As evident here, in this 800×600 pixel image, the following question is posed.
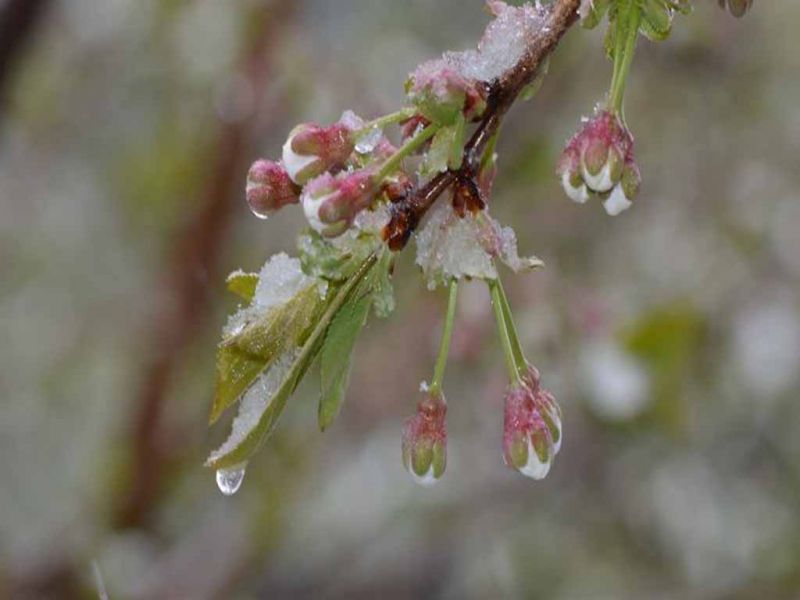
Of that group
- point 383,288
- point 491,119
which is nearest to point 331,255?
point 383,288

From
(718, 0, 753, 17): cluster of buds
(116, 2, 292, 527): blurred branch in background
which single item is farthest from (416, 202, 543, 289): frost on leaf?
(116, 2, 292, 527): blurred branch in background

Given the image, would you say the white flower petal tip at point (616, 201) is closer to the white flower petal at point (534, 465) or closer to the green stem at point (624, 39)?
the green stem at point (624, 39)

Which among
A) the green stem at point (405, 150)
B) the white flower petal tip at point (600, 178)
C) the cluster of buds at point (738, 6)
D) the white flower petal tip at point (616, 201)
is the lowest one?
the white flower petal tip at point (616, 201)

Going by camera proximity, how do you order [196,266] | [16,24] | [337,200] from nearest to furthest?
1. [337,200]
2. [16,24]
3. [196,266]

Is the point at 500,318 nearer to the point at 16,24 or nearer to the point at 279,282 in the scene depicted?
the point at 279,282

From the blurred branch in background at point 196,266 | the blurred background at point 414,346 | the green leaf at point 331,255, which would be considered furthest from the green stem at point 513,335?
the blurred branch in background at point 196,266

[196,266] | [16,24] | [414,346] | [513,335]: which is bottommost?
[414,346]
